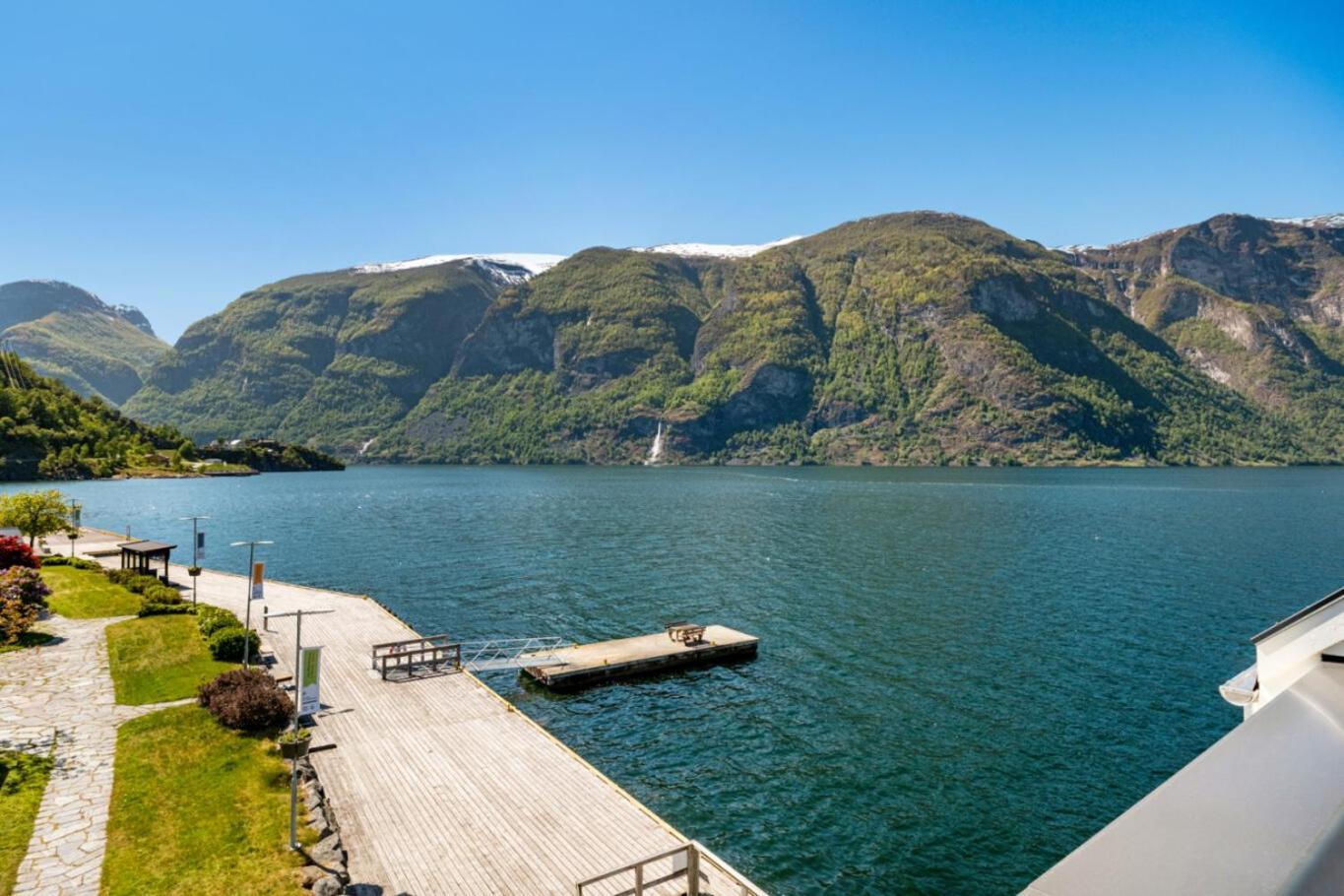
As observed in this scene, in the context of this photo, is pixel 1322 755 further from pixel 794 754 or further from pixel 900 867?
pixel 794 754

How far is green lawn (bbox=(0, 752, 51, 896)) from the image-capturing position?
18031 millimetres

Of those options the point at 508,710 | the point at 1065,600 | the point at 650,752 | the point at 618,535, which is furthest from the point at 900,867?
the point at 618,535

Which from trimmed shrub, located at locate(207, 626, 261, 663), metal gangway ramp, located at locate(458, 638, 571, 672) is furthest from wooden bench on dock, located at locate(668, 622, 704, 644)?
trimmed shrub, located at locate(207, 626, 261, 663)

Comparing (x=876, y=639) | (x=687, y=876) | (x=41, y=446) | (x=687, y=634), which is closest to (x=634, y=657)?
(x=687, y=634)

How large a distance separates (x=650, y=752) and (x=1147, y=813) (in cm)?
3000

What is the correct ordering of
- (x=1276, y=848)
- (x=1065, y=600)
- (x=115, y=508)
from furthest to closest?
(x=115, y=508)
(x=1065, y=600)
(x=1276, y=848)

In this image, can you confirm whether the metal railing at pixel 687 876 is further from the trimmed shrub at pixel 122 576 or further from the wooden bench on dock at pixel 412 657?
the trimmed shrub at pixel 122 576

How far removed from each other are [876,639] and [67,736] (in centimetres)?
4064

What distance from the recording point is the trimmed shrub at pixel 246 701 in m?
27.2

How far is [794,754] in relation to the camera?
30594 millimetres

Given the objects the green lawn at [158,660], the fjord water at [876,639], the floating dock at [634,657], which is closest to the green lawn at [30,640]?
the green lawn at [158,660]

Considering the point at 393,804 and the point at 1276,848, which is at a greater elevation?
the point at 1276,848

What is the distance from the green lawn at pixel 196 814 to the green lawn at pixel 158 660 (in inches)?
140

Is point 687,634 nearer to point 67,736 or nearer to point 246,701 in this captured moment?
point 246,701
